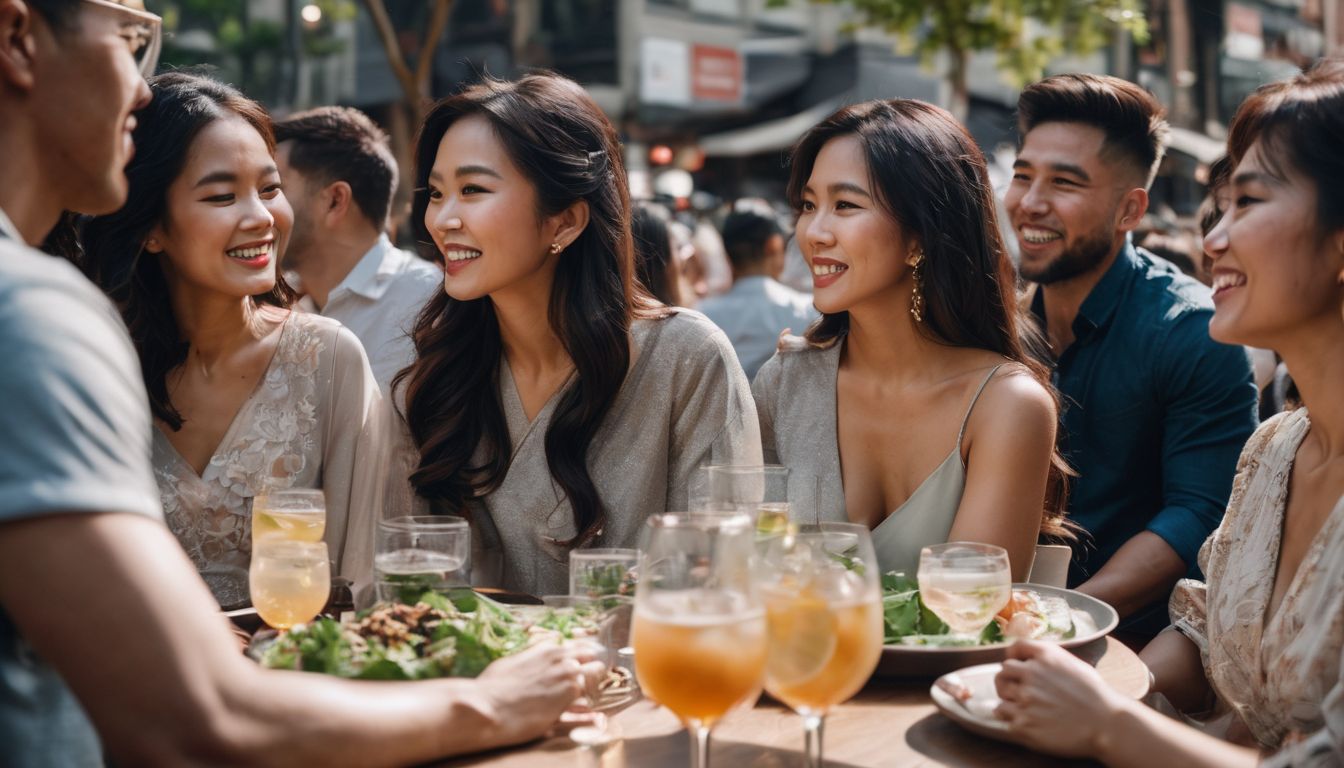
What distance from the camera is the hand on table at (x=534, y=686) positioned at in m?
1.89

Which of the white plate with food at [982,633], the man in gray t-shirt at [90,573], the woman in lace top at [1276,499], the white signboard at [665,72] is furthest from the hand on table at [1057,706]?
the white signboard at [665,72]

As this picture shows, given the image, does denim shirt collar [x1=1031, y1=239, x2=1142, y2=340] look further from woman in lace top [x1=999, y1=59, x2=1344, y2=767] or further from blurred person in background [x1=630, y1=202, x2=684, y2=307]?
blurred person in background [x1=630, y1=202, x2=684, y2=307]

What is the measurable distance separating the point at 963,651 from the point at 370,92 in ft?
57.4

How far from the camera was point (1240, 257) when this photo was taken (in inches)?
92.8

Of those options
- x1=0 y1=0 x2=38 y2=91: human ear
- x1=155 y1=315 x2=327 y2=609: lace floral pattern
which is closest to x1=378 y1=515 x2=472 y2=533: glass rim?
x1=0 y1=0 x2=38 y2=91: human ear

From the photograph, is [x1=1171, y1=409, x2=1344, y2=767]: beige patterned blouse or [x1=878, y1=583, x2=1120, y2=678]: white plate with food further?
[x1=878, y1=583, x2=1120, y2=678]: white plate with food

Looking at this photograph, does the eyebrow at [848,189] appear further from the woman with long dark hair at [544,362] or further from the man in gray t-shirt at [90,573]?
the man in gray t-shirt at [90,573]

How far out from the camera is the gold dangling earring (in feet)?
11.0

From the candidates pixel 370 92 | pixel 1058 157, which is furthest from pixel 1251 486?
pixel 370 92

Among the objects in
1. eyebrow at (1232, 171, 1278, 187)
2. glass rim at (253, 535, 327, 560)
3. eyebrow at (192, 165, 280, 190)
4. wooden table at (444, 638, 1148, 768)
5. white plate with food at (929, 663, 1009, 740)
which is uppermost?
eyebrow at (192, 165, 280, 190)

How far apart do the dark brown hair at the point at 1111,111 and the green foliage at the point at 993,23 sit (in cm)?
966

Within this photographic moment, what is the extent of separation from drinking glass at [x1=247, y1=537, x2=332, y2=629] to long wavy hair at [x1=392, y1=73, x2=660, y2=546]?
930mm

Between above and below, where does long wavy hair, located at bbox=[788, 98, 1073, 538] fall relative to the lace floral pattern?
above

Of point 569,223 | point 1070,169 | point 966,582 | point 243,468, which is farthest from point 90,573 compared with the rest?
point 1070,169
